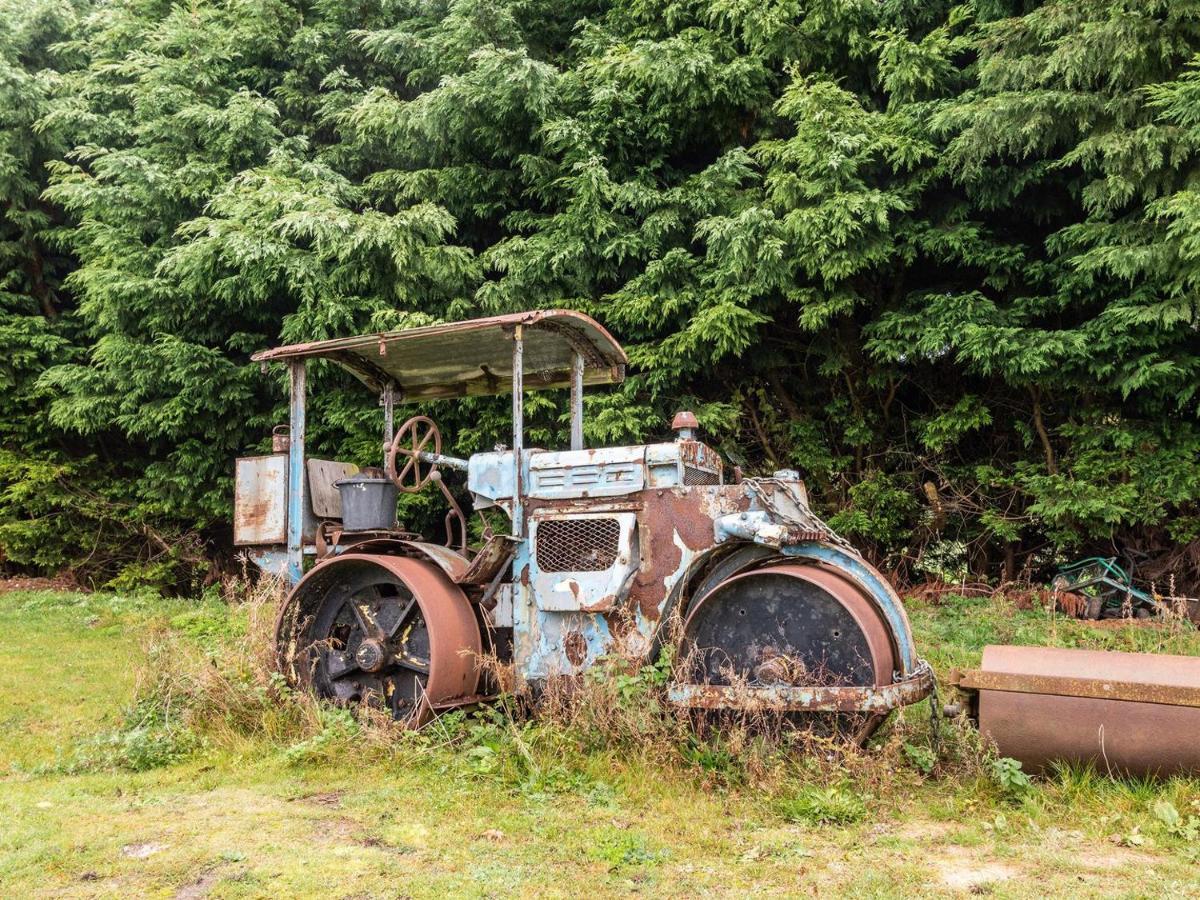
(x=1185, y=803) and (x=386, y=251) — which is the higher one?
(x=386, y=251)

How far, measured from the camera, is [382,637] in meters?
4.96

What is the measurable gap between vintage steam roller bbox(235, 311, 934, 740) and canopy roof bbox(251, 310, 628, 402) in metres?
0.02

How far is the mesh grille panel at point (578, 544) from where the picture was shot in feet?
15.5

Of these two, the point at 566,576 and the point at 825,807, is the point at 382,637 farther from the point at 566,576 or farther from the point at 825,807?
the point at 825,807

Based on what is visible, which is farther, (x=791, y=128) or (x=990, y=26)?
(x=791, y=128)

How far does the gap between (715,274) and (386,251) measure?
115 inches

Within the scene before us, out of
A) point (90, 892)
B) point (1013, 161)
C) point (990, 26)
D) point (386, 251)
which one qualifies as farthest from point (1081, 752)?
point (386, 251)

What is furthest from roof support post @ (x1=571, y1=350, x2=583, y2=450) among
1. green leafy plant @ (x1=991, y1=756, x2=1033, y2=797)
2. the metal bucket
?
green leafy plant @ (x1=991, y1=756, x2=1033, y2=797)

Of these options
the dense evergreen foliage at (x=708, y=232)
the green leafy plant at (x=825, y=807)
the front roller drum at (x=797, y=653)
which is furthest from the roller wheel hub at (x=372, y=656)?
the dense evergreen foliage at (x=708, y=232)

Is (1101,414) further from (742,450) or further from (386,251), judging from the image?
(386,251)

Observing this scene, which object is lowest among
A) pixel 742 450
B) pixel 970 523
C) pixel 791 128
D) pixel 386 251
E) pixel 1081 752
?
pixel 1081 752

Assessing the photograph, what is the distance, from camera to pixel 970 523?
867cm

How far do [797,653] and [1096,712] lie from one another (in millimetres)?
1186

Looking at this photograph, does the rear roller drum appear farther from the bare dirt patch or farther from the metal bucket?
the metal bucket
